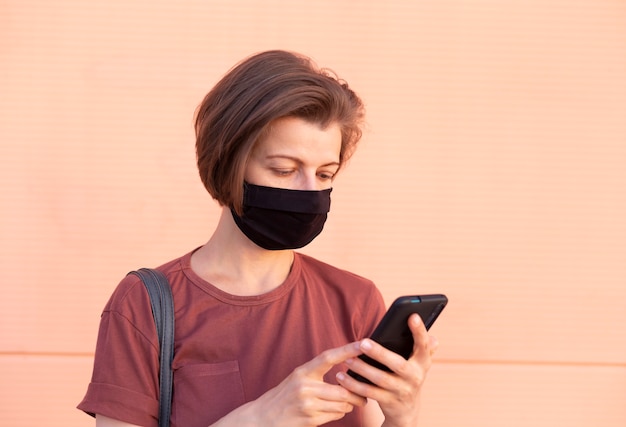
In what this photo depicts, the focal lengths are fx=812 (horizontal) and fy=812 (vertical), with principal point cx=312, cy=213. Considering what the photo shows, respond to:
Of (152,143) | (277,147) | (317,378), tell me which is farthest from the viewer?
(152,143)

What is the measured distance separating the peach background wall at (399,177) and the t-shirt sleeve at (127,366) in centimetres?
136

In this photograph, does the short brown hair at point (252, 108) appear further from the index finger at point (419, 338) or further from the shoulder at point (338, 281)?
the index finger at point (419, 338)

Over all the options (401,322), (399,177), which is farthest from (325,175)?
(399,177)

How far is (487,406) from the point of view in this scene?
2887 millimetres

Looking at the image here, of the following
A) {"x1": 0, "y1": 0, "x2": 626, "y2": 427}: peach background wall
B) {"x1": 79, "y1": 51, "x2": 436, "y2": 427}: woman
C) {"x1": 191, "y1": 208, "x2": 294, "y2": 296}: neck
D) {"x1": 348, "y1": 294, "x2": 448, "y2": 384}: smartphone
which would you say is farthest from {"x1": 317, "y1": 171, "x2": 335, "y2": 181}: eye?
{"x1": 0, "y1": 0, "x2": 626, "y2": 427}: peach background wall

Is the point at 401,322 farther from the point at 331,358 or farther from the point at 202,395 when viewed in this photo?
the point at 202,395

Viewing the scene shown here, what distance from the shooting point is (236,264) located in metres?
1.62

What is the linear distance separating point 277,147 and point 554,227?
1648mm

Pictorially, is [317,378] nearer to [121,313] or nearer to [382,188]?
[121,313]

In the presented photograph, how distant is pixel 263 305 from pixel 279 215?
180 millimetres

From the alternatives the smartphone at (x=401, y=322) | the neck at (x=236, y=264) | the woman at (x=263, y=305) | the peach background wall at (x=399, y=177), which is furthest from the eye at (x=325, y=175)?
the peach background wall at (x=399, y=177)

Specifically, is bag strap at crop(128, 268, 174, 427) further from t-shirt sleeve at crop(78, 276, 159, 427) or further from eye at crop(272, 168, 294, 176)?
eye at crop(272, 168, 294, 176)

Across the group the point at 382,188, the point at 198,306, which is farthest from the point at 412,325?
the point at 382,188

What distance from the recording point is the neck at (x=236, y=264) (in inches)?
62.8
